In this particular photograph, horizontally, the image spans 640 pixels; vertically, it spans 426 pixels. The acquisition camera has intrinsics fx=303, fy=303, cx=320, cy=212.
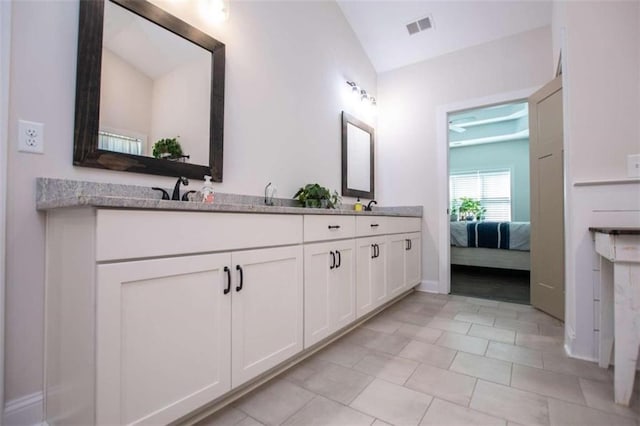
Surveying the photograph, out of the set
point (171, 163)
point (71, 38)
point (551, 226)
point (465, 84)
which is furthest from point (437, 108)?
point (71, 38)

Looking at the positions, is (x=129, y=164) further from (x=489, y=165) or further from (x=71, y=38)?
(x=489, y=165)

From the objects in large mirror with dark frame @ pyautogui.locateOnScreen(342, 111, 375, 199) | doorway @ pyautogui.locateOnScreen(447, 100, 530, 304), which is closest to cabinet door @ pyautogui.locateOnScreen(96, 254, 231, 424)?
large mirror with dark frame @ pyautogui.locateOnScreen(342, 111, 375, 199)

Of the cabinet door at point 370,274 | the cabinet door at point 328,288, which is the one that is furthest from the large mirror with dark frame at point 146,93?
the cabinet door at point 370,274

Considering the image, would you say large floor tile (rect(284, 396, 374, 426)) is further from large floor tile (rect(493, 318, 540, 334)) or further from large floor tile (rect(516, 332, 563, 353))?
large floor tile (rect(493, 318, 540, 334))

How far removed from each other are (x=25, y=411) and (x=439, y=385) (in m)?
1.78

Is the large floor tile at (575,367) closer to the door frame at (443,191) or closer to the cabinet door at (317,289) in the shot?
the cabinet door at (317,289)

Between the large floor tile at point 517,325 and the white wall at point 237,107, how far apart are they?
6.02 feet

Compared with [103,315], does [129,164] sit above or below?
above

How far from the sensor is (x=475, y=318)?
2564mm

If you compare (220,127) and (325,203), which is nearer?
(220,127)

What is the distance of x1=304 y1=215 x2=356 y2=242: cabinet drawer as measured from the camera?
68.9 inches

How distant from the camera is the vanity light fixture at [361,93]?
3.25m

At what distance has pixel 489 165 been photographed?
22.1 feet

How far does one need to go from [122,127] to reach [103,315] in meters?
0.93
